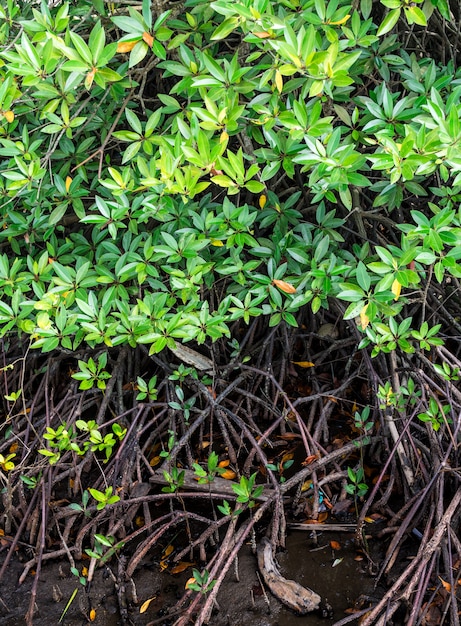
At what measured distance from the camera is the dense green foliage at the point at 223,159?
1.54 m

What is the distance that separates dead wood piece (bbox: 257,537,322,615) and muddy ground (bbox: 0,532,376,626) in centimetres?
2

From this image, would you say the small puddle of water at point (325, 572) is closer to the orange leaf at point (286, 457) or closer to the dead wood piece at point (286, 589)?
the dead wood piece at point (286, 589)

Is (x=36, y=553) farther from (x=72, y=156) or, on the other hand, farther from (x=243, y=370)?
(x=72, y=156)

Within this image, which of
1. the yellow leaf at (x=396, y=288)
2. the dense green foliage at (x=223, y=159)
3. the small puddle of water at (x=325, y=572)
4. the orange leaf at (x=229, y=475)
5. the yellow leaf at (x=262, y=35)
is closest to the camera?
the yellow leaf at (x=262, y=35)

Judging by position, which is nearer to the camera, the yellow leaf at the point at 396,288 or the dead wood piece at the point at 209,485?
the yellow leaf at the point at 396,288

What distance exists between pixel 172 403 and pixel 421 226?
1.08 m

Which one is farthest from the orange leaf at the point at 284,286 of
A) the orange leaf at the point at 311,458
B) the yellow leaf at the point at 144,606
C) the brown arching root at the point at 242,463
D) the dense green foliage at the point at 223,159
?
the yellow leaf at the point at 144,606

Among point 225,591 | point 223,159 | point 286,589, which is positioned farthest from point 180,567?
point 223,159

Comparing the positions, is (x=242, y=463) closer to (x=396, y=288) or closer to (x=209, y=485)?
(x=209, y=485)

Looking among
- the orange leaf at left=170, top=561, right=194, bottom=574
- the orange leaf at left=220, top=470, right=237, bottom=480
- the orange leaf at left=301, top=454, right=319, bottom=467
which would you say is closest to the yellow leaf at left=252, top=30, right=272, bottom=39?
the orange leaf at left=301, top=454, right=319, bottom=467

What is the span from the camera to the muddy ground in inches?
74.4

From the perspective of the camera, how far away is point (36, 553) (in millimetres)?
2129

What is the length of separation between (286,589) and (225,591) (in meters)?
0.20

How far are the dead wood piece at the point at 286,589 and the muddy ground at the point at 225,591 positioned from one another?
0.9 inches
